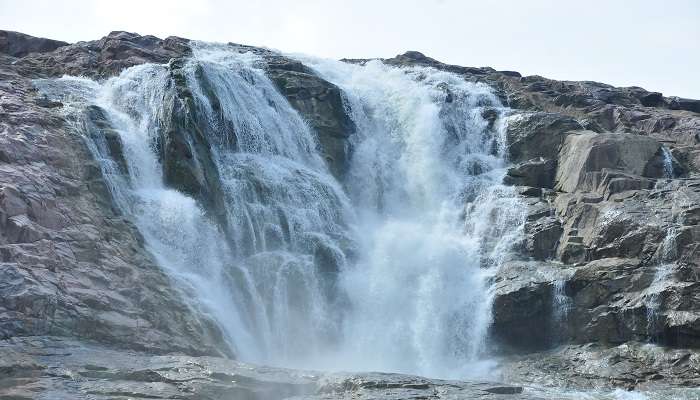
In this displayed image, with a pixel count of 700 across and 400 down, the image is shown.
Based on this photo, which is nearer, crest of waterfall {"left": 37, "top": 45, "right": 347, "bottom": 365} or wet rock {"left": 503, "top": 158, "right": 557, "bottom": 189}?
crest of waterfall {"left": 37, "top": 45, "right": 347, "bottom": 365}

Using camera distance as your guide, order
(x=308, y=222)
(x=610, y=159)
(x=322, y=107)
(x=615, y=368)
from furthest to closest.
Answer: (x=322, y=107), (x=610, y=159), (x=308, y=222), (x=615, y=368)

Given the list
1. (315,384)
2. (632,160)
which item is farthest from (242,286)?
(632,160)

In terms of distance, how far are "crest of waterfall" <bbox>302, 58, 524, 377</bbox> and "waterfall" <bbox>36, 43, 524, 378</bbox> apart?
0.25 ft

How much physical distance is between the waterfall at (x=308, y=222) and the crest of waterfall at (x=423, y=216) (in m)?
0.08

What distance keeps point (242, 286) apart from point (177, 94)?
10.1 meters

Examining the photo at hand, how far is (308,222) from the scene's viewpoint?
3366 cm

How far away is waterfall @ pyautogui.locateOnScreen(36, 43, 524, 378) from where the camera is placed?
29.3 meters

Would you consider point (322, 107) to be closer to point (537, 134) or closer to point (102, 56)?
point (537, 134)

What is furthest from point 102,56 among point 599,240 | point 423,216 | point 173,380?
point 173,380

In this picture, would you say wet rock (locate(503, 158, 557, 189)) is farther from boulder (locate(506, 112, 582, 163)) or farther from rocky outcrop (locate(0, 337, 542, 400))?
rocky outcrop (locate(0, 337, 542, 400))

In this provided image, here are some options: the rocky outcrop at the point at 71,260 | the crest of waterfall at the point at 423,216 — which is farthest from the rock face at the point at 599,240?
the rocky outcrop at the point at 71,260

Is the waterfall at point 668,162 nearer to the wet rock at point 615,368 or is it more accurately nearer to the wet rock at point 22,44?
the wet rock at point 615,368

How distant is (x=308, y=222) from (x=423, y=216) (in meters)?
7.56

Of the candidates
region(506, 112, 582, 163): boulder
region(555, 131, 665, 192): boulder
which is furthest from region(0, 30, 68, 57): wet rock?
region(555, 131, 665, 192): boulder
